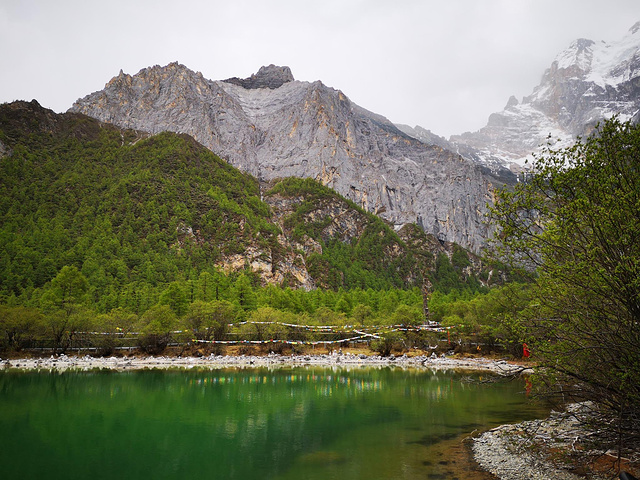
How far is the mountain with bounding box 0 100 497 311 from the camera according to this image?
9038 cm

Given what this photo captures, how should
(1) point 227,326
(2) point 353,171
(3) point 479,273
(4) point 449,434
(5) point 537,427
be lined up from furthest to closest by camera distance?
(2) point 353,171 < (3) point 479,273 < (1) point 227,326 < (4) point 449,434 < (5) point 537,427

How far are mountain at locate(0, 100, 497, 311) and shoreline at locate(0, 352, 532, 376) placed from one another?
75.5ft

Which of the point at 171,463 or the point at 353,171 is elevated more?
the point at 353,171

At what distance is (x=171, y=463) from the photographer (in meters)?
16.6

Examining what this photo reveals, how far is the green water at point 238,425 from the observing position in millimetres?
15922

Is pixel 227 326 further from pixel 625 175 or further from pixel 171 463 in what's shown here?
pixel 625 175

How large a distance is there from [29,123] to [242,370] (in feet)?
485

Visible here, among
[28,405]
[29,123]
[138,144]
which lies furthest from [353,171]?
[28,405]

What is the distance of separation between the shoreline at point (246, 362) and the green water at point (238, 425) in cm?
719

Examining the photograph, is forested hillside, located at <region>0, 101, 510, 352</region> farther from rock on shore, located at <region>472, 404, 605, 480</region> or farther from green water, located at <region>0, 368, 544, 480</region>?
rock on shore, located at <region>472, 404, 605, 480</region>

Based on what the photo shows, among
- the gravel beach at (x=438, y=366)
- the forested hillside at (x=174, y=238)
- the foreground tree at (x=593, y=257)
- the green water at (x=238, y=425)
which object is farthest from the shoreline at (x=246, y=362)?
the foreground tree at (x=593, y=257)

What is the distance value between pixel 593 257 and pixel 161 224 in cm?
11780

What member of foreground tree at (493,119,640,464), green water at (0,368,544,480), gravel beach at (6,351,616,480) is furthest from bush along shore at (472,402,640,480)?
green water at (0,368,544,480)

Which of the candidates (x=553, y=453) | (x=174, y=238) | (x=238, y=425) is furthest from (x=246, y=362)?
(x=174, y=238)
